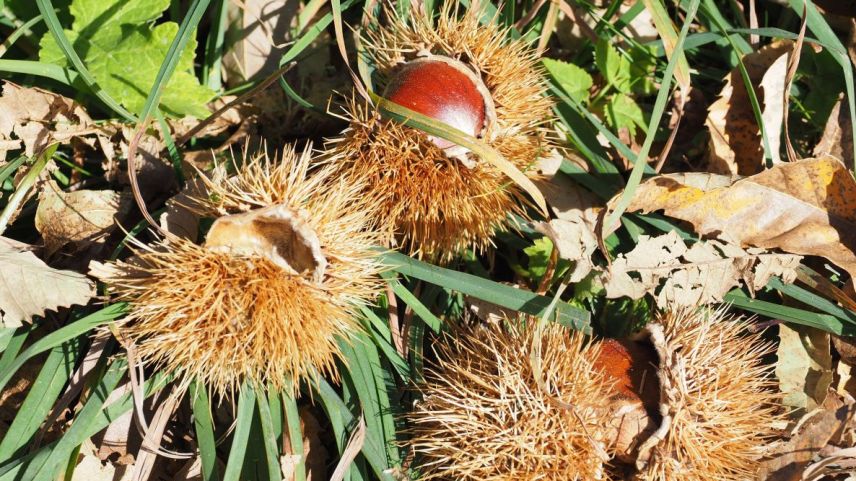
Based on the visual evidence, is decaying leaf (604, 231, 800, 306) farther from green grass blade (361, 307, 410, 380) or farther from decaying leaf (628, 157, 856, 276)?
green grass blade (361, 307, 410, 380)

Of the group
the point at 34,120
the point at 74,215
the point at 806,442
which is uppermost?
the point at 34,120

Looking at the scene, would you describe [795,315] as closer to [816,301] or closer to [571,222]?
[816,301]

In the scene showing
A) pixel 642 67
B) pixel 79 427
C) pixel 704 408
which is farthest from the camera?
pixel 642 67

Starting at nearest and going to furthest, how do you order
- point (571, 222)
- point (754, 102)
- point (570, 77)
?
point (571, 222)
point (754, 102)
point (570, 77)

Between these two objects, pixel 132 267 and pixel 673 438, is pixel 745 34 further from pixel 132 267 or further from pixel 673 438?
pixel 132 267

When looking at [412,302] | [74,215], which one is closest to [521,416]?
[412,302]

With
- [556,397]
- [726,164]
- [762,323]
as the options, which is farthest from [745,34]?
[556,397]
